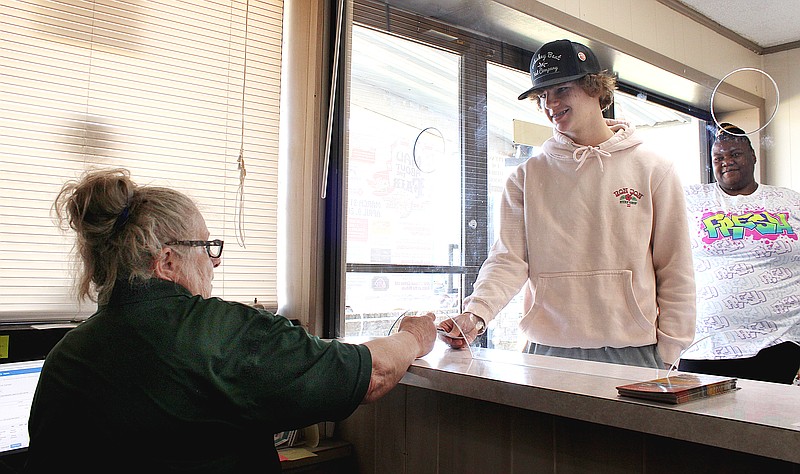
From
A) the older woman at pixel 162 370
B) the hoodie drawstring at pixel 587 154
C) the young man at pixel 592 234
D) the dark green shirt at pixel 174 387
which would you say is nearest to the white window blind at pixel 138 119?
the older woman at pixel 162 370

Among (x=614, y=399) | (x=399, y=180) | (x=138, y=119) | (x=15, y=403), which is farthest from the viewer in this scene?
(x=399, y=180)

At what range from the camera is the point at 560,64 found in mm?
1359

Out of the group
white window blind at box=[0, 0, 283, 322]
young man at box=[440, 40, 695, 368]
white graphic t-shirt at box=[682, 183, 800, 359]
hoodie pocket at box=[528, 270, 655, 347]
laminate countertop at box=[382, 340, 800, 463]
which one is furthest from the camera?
white window blind at box=[0, 0, 283, 322]

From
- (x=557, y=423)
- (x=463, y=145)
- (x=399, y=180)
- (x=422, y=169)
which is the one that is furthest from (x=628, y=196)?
(x=399, y=180)

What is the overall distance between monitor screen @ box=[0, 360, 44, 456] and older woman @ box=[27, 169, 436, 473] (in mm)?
527

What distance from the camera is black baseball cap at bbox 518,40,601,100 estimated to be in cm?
Result: 130

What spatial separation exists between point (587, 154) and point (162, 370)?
3.02 ft

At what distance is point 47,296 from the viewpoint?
173cm

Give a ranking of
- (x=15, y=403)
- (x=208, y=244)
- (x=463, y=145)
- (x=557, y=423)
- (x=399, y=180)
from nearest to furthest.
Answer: (x=557, y=423) → (x=208, y=244) → (x=15, y=403) → (x=463, y=145) → (x=399, y=180)

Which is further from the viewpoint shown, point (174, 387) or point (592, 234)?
point (592, 234)

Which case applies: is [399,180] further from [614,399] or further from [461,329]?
[614,399]

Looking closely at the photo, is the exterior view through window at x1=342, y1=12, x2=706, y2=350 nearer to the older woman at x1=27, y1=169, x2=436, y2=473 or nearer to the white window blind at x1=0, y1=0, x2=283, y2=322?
the white window blind at x1=0, y1=0, x2=283, y2=322

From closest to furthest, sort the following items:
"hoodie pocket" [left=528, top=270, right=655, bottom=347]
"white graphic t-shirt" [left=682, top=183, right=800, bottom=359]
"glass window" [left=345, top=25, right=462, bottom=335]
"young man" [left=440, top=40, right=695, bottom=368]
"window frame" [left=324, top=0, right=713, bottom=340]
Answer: "white graphic t-shirt" [left=682, top=183, right=800, bottom=359] < "young man" [left=440, top=40, right=695, bottom=368] < "hoodie pocket" [left=528, top=270, right=655, bottom=347] < "window frame" [left=324, top=0, right=713, bottom=340] < "glass window" [left=345, top=25, right=462, bottom=335]

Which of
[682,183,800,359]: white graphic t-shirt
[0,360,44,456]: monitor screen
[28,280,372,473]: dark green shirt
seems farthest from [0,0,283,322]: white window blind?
[682,183,800,359]: white graphic t-shirt
